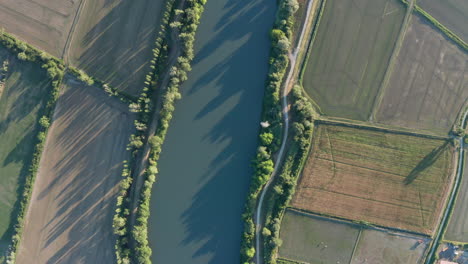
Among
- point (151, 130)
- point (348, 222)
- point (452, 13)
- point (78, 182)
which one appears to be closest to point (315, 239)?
point (348, 222)

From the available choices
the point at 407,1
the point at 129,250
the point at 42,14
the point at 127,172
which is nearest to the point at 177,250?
the point at 129,250

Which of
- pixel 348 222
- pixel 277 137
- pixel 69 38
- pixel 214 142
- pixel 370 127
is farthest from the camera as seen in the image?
pixel 214 142

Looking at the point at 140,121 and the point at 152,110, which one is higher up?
the point at 152,110

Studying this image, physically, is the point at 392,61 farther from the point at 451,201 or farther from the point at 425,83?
the point at 451,201

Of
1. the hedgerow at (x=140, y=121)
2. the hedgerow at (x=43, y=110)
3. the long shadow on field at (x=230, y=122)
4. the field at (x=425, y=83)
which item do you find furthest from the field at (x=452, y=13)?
the hedgerow at (x=43, y=110)

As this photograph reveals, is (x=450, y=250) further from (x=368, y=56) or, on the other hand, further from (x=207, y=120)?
(x=207, y=120)

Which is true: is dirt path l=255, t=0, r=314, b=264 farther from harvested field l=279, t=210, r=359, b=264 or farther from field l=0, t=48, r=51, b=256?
field l=0, t=48, r=51, b=256
